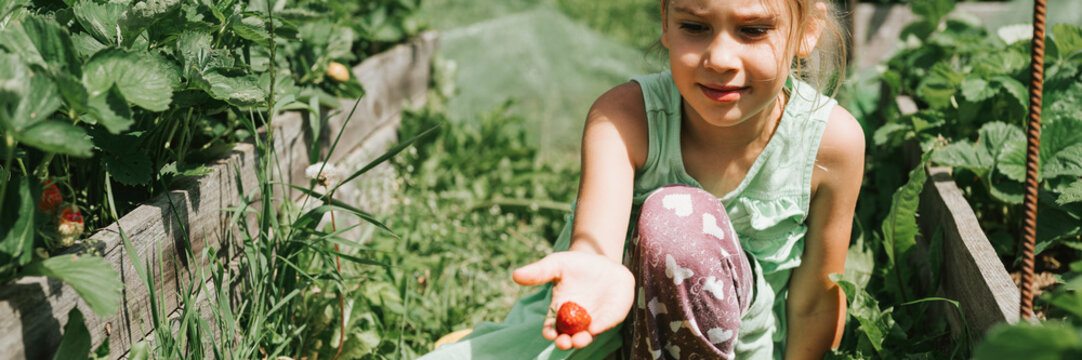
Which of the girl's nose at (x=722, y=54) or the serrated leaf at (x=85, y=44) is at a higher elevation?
the serrated leaf at (x=85, y=44)

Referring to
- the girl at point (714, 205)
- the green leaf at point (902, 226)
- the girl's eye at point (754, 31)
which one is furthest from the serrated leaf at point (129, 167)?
the green leaf at point (902, 226)

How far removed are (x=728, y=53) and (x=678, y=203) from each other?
0.95 feet

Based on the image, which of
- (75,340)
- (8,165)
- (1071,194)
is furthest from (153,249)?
(1071,194)

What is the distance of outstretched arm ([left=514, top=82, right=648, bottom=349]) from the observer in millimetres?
1348

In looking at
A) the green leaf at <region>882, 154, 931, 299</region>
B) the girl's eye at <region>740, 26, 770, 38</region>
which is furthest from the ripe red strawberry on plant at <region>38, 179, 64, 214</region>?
the green leaf at <region>882, 154, 931, 299</region>

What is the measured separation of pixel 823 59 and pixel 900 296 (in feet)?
1.99

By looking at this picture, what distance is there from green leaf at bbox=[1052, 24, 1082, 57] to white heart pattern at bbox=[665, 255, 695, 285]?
1.32 m

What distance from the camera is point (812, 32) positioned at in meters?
1.61

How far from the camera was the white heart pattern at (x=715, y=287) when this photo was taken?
1511 millimetres

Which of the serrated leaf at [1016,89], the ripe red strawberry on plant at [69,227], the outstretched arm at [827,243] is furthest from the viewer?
the serrated leaf at [1016,89]

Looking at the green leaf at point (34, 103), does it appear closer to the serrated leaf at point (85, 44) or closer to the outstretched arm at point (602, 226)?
the serrated leaf at point (85, 44)

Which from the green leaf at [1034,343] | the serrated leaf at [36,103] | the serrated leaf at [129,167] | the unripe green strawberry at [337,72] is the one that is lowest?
the unripe green strawberry at [337,72]

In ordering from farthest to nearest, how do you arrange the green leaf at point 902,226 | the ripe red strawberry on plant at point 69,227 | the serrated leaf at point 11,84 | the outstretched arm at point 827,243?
the green leaf at point 902,226, the outstretched arm at point 827,243, the ripe red strawberry on plant at point 69,227, the serrated leaf at point 11,84

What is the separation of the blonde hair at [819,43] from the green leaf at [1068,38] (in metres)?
0.69
